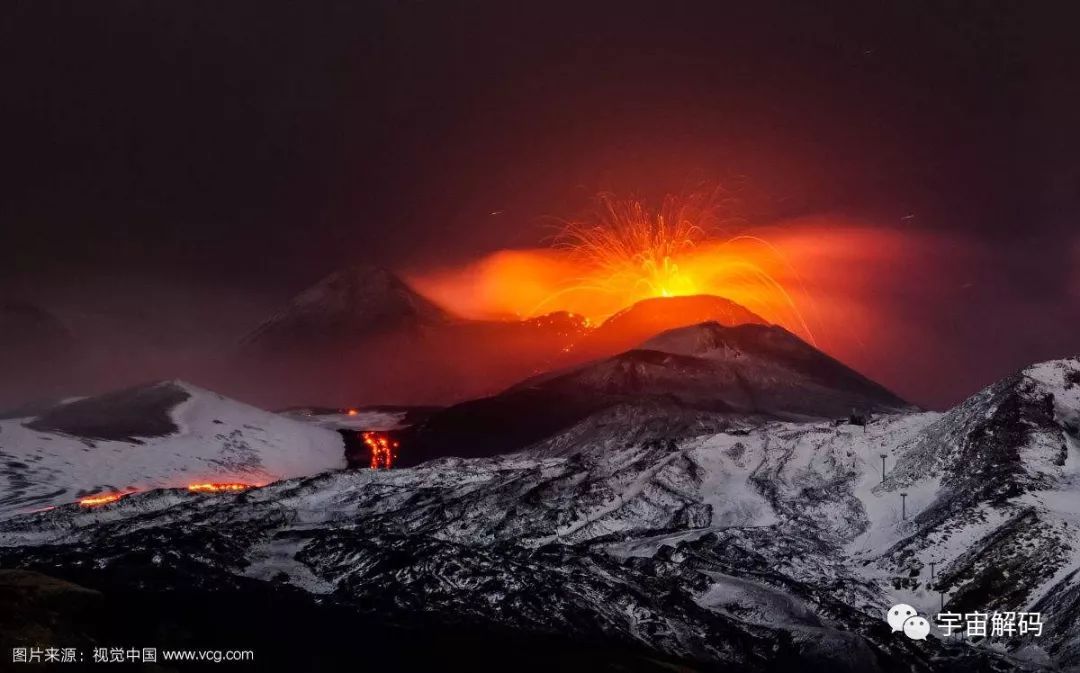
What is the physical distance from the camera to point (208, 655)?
426ft

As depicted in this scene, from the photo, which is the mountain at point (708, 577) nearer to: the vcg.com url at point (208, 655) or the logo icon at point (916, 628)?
the logo icon at point (916, 628)

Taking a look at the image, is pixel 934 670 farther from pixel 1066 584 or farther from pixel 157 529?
pixel 157 529

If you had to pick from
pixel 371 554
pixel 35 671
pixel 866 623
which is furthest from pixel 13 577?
pixel 866 623

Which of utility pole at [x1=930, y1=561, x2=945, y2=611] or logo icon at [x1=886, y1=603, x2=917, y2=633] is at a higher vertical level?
utility pole at [x1=930, y1=561, x2=945, y2=611]

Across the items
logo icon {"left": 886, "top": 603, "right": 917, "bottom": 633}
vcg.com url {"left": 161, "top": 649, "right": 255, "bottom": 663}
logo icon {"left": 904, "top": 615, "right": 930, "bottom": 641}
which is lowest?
logo icon {"left": 904, "top": 615, "right": 930, "bottom": 641}

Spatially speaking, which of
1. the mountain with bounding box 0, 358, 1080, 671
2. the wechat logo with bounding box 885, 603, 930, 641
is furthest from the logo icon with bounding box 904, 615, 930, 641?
the mountain with bounding box 0, 358, 1080, 671

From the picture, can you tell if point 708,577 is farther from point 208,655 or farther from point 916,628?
point 208,655

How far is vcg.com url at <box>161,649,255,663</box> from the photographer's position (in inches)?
4951

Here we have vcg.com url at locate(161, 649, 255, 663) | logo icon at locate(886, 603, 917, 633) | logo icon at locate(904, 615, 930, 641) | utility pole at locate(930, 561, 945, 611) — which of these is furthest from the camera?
utility pole at locate(930, 561, 945, 611)

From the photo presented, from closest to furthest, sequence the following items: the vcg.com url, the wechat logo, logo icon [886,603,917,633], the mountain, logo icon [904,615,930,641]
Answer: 1. the vcg.com url
2. the mountain
3. logo icon [904,615,930,641]
4. the wechat logo
5. logo icon [886,603,917,633]

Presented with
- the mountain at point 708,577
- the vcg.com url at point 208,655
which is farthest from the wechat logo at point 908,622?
the vcg.com url at point 208,655

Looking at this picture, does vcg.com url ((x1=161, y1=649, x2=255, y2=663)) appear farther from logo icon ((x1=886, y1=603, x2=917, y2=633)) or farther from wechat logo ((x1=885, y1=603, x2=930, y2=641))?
logo icon ((x1=886, y1=603, x2=917, y2=633))

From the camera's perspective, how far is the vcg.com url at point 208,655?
125750 mm

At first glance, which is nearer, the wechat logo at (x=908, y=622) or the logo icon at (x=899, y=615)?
the wechat logo at (x=908, y=622)
